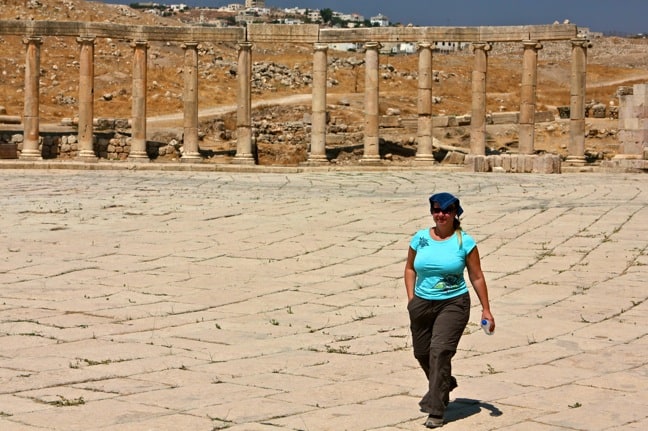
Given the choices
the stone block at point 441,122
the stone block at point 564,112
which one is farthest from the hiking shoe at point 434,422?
the stone block at point 564,112

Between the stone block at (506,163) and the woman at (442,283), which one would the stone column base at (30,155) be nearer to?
the stone block at (506,163)

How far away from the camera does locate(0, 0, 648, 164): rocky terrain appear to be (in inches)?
1763

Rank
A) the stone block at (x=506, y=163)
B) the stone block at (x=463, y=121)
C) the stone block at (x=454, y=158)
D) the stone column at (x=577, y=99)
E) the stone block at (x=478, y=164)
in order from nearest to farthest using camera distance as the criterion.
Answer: the stone block at (x=506, y=163) → the stone block at (x=478, y=164) → the stone column at (x=577, y=99) → the stone block at (x=454, y=158) → the stone block at (x=463, y=121)

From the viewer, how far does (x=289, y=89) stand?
2333 inches

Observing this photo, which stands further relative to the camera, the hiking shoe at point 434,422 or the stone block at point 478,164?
the stone block at point 478,164

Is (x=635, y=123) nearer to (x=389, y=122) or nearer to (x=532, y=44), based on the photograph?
(x=532, y=44)

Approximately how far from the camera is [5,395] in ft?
31.2

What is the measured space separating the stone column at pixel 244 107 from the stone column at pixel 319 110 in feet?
6.84

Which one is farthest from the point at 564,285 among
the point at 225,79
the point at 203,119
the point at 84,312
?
the point at 225,79

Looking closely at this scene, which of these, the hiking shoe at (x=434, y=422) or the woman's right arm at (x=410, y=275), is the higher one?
the woman's right arm at (x=410, y=275)

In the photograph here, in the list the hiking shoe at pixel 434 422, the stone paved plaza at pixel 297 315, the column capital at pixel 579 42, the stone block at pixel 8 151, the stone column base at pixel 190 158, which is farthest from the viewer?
the stone block at pixel 8 151

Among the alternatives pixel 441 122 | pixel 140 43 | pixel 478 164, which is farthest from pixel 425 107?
pixel 441 122

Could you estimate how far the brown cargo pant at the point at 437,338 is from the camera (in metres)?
8.77

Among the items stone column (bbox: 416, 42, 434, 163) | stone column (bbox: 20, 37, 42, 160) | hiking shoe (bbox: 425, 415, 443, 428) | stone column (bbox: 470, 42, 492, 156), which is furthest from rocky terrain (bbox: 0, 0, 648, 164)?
hiking shoe (bbox: 425, 415, 443, 428)
